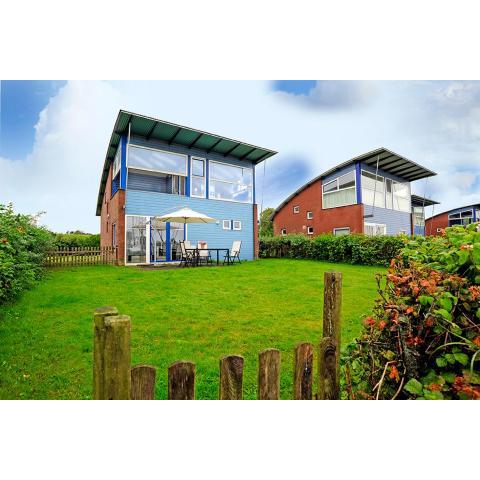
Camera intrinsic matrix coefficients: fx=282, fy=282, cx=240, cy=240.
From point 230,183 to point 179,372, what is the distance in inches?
572

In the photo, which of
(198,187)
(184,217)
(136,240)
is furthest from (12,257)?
(198,187)

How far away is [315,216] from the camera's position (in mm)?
19797

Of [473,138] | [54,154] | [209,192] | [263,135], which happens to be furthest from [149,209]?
[473,138]

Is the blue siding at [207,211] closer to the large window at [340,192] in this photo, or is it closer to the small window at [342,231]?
the small window at [342,231]

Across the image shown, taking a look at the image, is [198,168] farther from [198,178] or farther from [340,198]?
[340,198]

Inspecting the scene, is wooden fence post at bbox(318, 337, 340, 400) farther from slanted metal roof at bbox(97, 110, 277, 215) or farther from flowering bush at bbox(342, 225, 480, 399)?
slanted metal roof at bbox(97, 110, 277, 215)

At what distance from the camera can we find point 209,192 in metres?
14.4

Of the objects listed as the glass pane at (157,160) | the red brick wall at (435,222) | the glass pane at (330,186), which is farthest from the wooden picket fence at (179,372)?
the red brick wall at (435,222)

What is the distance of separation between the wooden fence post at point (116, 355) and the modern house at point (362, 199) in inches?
668
